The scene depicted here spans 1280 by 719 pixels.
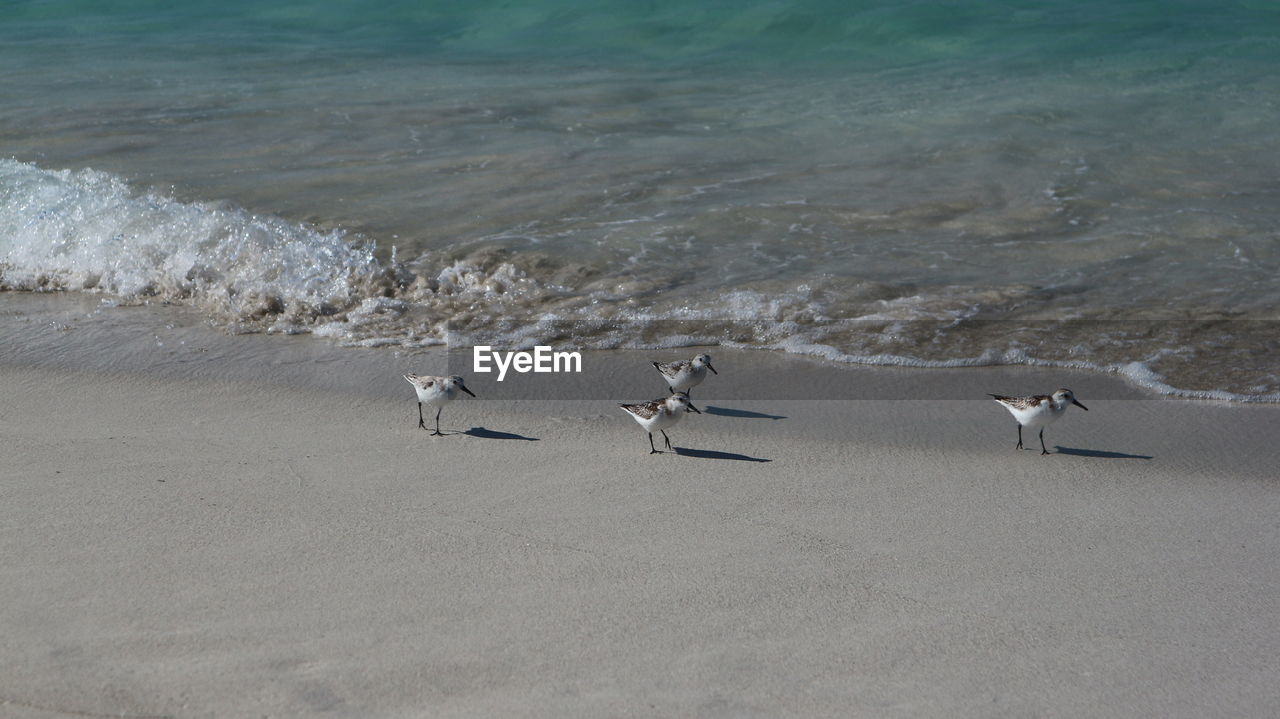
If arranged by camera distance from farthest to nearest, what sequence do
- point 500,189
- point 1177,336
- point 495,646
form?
point 500,189, point 1177,336, point 495,646

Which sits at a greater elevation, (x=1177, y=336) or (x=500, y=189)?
(x=500, y=189)

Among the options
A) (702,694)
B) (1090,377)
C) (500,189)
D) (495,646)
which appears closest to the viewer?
(702,694)

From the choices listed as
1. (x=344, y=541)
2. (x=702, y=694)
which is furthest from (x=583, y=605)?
(x=344, y=541)

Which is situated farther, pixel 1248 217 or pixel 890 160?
pixel 890 160

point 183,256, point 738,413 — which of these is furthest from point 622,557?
point 183,256

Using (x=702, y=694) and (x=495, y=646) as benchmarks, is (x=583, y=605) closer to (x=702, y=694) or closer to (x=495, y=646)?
(x=495, y=646)

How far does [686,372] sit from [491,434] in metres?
1.13

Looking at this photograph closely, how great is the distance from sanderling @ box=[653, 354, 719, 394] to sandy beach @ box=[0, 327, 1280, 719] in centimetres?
19

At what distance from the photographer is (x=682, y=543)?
4.60 metres

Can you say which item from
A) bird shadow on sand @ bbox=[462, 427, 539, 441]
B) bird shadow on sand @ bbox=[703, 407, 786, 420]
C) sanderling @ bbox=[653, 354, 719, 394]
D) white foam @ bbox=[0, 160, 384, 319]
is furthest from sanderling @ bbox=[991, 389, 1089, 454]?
white foam @ bbox=[0, 160, 384, 319]

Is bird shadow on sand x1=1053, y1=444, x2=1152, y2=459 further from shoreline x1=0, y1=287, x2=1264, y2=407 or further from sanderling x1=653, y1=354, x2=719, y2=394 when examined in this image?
sanderling x1=653, y1=354, x2=719, y2=394

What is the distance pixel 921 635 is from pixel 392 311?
496cm

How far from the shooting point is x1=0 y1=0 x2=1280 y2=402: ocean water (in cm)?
780

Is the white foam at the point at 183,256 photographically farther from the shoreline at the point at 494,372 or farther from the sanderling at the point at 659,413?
the sanderling at the point at 659,413
